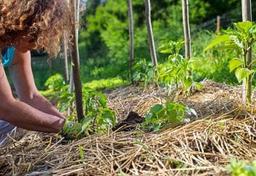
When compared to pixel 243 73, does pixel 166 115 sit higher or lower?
lower

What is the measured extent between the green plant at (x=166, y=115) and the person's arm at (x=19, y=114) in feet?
1.48

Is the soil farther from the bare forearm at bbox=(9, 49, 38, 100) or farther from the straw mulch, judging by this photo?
the bare forearm at bbox=(9, 49, 38, 100)

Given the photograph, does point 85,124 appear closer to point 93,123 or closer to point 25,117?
point 93,123

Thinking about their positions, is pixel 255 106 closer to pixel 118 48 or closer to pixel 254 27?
pixel 254 27

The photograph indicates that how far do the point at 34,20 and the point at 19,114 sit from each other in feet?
1.39

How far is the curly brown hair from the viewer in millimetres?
2373

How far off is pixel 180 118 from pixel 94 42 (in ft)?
46.8

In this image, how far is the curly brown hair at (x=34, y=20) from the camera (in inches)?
93.4

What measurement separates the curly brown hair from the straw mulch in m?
0.47

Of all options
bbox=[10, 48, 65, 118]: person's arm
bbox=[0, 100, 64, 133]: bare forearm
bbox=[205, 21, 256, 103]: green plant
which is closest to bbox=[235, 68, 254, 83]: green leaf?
bbox=[205, 21, 256, 103]: green plant

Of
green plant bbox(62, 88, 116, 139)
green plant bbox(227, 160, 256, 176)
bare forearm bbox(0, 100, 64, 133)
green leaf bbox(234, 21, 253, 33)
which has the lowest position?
green plant bbox(62, 88, 116, 139)

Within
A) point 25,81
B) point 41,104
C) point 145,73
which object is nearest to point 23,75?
point 25,81

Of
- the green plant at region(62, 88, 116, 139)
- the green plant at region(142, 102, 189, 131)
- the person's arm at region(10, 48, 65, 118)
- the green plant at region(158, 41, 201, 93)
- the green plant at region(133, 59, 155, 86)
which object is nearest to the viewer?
the green plant at region(142, 102, 189, 131)

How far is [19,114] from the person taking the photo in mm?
2539
